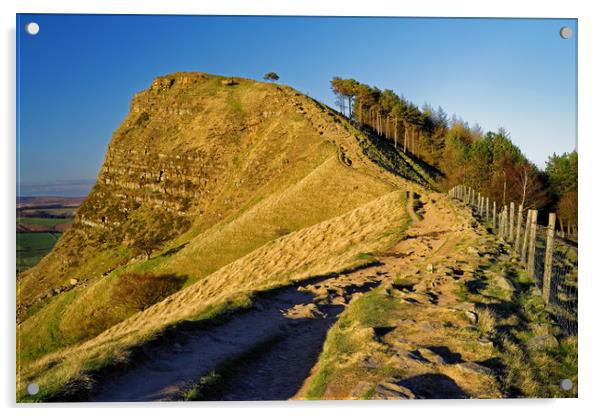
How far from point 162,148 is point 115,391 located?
205ft

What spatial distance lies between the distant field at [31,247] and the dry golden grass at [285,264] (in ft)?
7.03

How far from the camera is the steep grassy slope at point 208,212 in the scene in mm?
17172

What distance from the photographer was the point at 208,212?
2026 inches

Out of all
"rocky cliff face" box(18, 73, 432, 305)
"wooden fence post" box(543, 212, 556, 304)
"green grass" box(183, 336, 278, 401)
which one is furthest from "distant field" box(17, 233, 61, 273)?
"rocky cliff face" box(18, 73, 432, 305)

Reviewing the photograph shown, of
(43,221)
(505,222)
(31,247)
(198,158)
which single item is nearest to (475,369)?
(31,247)

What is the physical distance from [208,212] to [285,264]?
33.0 meters

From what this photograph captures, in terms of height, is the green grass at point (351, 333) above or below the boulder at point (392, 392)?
above

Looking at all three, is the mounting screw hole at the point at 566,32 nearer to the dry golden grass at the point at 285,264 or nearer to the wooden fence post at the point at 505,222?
the dry golden grass at the point at 285,264

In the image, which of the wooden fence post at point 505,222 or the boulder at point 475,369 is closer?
the boulder at point 475,369

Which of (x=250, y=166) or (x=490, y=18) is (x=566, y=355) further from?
(x=250, y=166)

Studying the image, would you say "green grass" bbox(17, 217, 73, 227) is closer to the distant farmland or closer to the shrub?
the distant farmland

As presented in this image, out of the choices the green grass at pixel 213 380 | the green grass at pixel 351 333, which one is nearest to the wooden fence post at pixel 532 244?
the green grass at pixel 351 333

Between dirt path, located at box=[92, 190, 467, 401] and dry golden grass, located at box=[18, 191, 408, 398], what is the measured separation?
0.91 metres

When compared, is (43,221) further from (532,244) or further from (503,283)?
(532,244)
